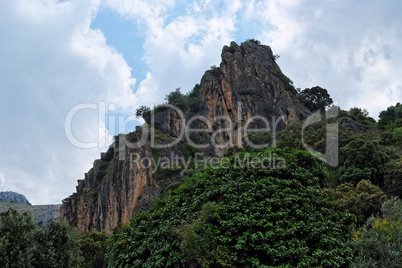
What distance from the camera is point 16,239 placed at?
15.4m

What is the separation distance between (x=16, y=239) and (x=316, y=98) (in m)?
61.3

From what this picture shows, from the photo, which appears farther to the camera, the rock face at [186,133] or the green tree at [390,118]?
the green tree at [390,118]

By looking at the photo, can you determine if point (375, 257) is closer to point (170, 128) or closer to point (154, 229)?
point (154, 229)

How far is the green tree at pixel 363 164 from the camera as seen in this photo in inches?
1353

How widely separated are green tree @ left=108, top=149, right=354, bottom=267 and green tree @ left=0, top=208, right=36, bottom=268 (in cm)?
418

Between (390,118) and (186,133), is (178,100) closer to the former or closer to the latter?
(186,133)

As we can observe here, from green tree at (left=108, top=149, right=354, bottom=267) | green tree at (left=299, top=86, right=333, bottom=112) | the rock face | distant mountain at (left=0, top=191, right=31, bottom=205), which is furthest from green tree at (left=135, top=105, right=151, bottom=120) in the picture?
distant mountain at (left=0, top=191, right=31, bottom=205)

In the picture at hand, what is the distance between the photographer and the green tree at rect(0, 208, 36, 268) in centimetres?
1468

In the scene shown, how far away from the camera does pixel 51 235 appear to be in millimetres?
16453

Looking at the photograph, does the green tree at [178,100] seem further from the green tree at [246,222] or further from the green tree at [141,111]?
the green tree at [246,222]

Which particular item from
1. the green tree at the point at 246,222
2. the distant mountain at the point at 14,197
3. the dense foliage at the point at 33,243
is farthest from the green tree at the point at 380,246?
the distant mountain at the point at 14,197

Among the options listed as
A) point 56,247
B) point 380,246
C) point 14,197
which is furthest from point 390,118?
point 14,197

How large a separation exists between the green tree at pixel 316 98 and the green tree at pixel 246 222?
51.4m

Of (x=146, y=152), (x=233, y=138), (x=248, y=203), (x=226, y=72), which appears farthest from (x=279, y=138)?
(x=248, y=203)
